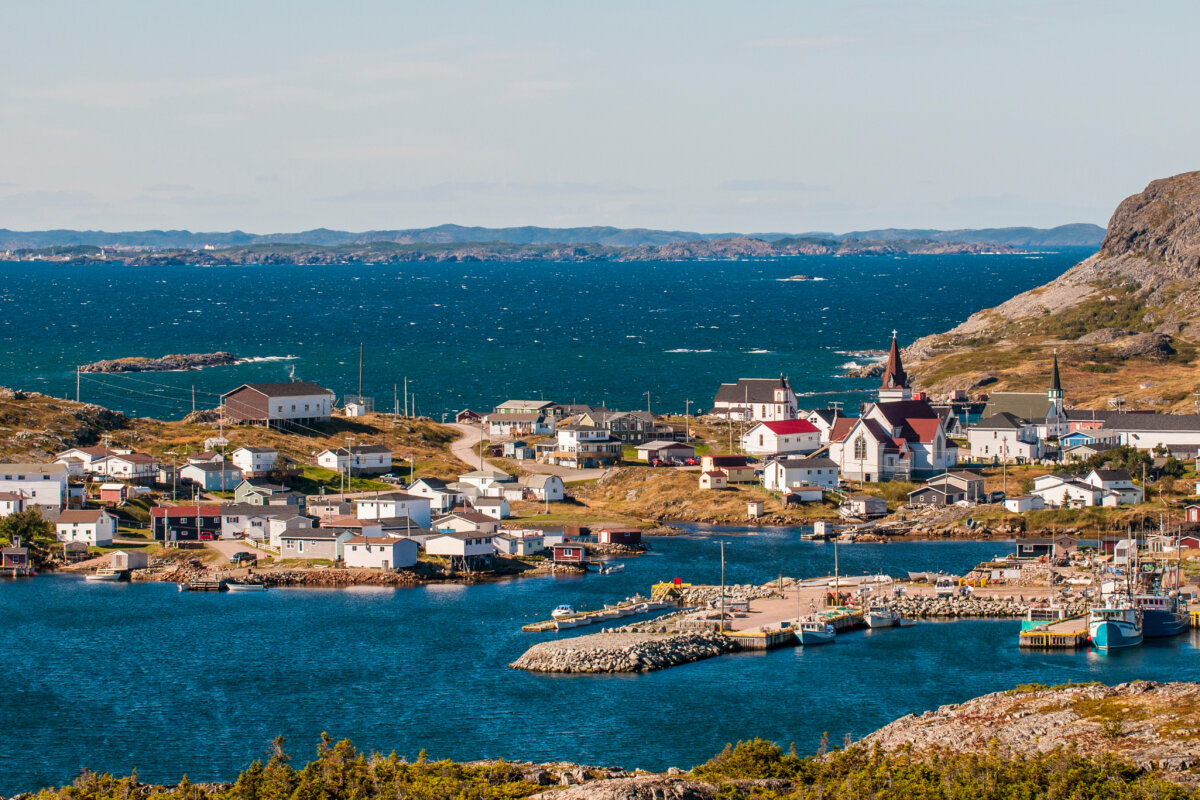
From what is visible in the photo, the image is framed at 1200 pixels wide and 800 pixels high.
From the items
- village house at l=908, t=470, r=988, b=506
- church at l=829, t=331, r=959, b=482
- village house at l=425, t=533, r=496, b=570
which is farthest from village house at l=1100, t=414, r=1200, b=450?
village house at l=425, t=533, r=496, b=570

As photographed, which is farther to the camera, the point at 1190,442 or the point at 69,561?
the point at 1190,442

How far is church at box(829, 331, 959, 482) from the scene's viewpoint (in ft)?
339

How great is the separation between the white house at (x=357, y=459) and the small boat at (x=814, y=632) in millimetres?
40218

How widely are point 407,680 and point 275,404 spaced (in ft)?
171

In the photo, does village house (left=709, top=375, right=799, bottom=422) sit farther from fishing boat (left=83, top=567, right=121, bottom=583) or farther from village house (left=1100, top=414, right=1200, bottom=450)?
fishing boat (left=83, top=567, right=121, bottom=583)

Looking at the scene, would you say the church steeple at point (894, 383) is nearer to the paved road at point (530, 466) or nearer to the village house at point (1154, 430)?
the village house at point (1154, 430)

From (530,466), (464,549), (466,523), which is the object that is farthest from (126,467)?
(530,466)

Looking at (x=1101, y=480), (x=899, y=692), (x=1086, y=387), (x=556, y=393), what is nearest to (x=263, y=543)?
(x=899, y=692)

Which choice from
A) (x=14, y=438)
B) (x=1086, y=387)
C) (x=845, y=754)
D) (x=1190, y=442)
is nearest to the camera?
(x=845, y=754)

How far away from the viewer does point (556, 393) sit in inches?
6048

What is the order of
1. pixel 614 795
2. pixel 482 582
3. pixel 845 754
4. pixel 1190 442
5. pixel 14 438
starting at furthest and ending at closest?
pixel 1190 442, pixel 14 438, pixel 482 582, pixel 845 754, pixel 614 795

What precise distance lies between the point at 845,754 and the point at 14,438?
6916 centimetres

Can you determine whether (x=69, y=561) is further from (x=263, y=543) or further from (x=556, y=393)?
(x=556, y=393)

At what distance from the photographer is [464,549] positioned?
266ft
